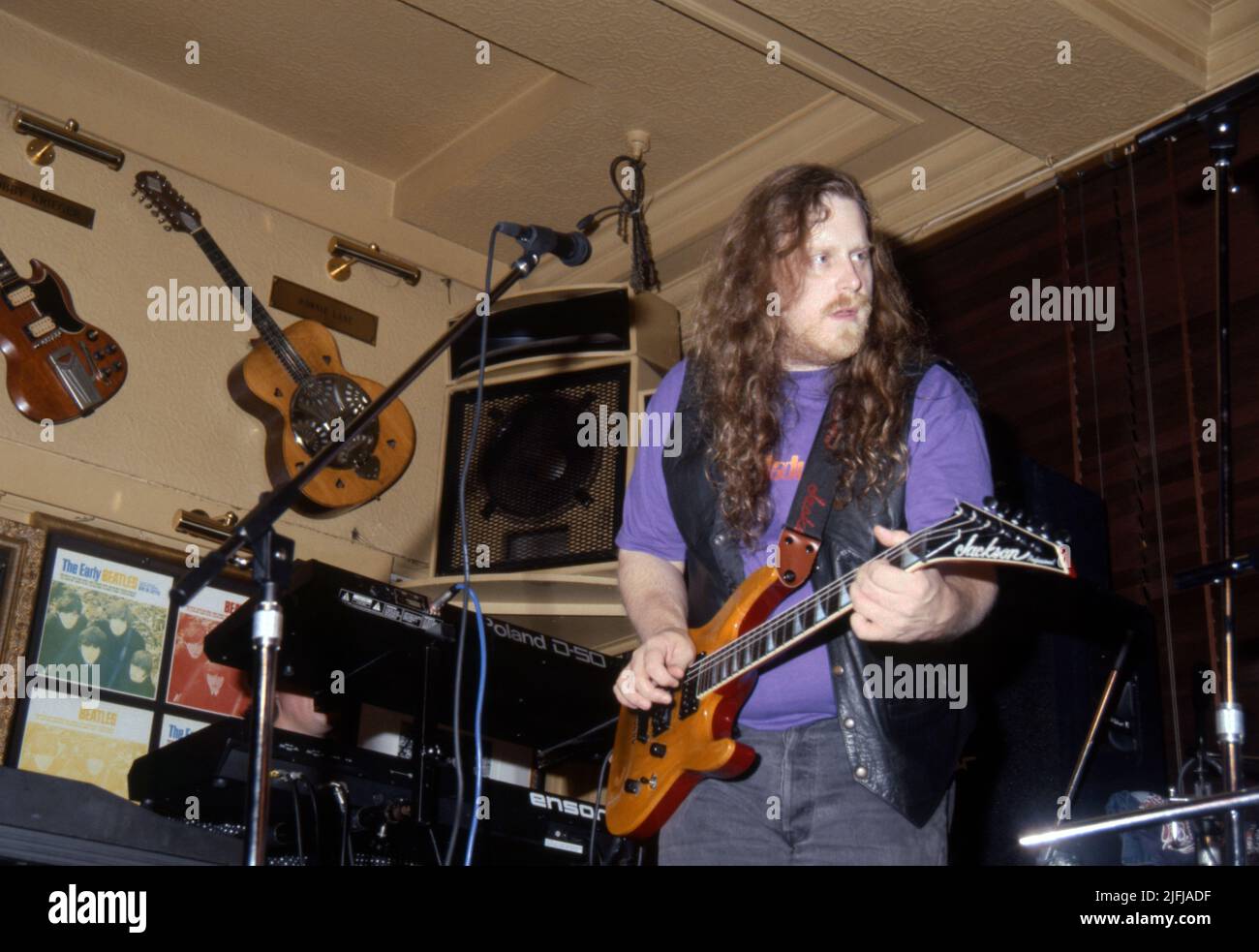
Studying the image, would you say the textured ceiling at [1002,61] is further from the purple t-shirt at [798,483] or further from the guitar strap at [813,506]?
the guitar strap at [813,506]

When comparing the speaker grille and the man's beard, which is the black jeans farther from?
the speaker grille

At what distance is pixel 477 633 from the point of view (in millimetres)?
2908

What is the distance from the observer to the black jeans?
5.85ft

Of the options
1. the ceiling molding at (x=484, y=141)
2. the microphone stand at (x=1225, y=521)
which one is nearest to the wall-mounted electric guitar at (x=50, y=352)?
the ceiling molding at (x=484, y=141)

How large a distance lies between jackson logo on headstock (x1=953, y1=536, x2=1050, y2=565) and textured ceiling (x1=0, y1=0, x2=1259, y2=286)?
88.5 inches

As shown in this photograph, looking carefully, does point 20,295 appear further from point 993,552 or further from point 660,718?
point 993,552

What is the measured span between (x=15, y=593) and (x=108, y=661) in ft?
1.01

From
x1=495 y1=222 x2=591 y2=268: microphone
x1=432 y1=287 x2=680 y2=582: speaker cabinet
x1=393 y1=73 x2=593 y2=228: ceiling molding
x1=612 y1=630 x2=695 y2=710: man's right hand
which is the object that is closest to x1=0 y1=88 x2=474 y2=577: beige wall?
x1=393 y1=73 x2=593 y2=228: ceiling molding

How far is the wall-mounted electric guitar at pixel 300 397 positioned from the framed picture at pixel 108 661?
409 millimetres

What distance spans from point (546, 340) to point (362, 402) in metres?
0.63

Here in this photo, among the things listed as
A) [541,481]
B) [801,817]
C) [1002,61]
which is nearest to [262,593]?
[801,817]

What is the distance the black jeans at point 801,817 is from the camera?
5.85ft
